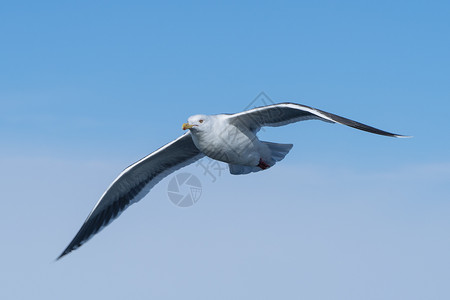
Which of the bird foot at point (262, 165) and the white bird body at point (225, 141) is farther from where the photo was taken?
the bird foot at point (262, 165)

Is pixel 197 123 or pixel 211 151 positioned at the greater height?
pixel 197 123

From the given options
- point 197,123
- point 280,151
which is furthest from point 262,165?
point 197,123

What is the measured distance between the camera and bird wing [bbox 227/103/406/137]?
30.8ft

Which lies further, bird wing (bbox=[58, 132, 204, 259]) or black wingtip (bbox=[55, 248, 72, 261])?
black wingtip (bbox=[55, 248, 72, 261])

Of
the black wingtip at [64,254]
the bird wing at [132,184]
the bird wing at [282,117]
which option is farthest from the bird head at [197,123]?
the black wingtip at [64,254]

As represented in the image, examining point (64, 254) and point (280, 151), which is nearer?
point (280, 151)

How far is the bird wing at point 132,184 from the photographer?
12.4m

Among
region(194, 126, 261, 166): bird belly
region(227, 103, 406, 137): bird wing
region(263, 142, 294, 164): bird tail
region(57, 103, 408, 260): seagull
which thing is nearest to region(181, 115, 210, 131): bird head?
region(57, 103, 408, 260): seagull

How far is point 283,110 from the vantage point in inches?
400

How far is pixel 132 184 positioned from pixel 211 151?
2850 mm

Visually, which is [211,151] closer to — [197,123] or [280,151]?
[197,123]

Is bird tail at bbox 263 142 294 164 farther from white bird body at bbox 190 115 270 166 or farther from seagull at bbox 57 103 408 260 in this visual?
white bird body at bbox 190 115 270 166

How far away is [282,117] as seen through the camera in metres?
10.5

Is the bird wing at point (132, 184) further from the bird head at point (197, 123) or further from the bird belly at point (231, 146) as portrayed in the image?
the bird head at point (197, 123)
